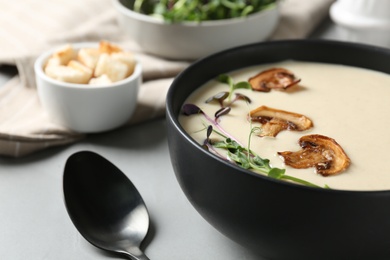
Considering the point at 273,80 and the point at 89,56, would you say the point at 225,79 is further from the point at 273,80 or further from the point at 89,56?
the point at 89,56

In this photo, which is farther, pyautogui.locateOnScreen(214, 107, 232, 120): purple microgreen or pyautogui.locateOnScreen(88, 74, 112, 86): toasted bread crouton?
pyautogui.locateOnScreen(88, 74, 112, 86): toasted bread crouton

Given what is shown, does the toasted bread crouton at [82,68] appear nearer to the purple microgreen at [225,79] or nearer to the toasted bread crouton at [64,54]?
the toasted bread crouton at [64,54]

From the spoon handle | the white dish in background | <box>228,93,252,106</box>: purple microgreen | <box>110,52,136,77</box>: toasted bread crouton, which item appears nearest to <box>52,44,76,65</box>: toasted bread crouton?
<box>110,52,136,77</box>: toasted bread crouton

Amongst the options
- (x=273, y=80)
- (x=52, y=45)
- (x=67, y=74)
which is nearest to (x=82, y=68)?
(x=67, y=74)

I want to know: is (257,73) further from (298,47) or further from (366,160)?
(366,160)

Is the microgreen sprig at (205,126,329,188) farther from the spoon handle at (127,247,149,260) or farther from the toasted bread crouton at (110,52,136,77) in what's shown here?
the toasted bread crouton at (110,52,136,77)

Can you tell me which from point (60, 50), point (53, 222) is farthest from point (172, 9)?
point (53, 222)
